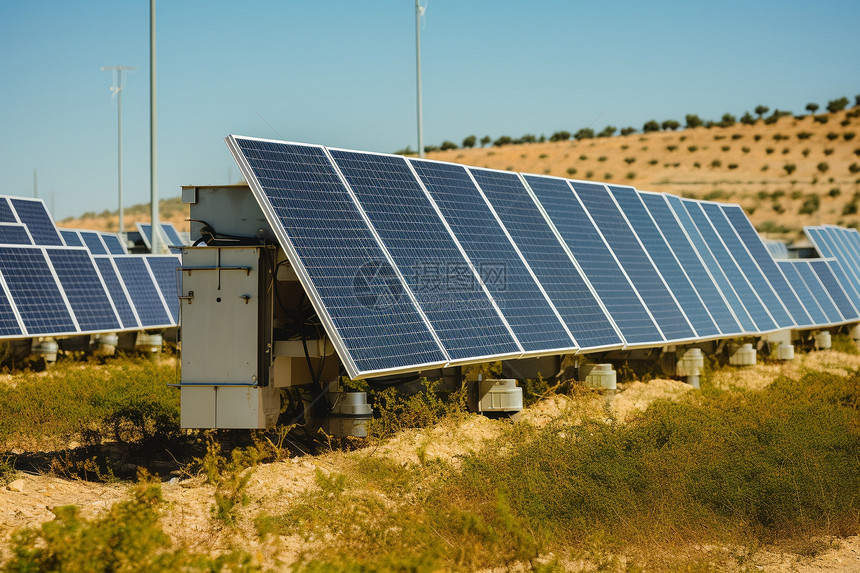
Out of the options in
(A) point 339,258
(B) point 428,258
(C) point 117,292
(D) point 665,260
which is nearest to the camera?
(A) point 339,258

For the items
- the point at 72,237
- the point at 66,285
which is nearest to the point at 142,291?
the point at 66,285

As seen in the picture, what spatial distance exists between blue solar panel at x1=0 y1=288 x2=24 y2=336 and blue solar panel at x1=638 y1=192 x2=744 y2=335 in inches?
492

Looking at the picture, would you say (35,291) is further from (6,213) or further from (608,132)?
(608,132)

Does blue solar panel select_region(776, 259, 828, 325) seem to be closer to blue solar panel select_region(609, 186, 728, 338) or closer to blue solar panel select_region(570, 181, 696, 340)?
blue solar panel select_region(609, 186, 728, 338)

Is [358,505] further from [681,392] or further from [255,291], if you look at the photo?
[681,392]

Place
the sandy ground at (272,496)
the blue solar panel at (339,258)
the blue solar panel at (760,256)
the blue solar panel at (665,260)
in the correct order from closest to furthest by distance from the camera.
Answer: the sandy ground at (272,496)
the blue solar panel at (339,258)
the blue solar panel at (665,260)
the blue solar panel at (760,256)

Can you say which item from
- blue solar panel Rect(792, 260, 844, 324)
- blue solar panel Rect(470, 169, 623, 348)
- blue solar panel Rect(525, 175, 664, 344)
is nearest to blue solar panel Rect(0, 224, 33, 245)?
blue solar panel Rect(470, 169, 623, 348)

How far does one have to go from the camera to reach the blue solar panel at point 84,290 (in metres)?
20.2

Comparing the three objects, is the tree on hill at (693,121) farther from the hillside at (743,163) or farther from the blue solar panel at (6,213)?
the blue solar panel at (6,213)

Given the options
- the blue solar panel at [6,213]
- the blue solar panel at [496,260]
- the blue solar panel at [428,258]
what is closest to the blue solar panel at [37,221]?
the blue solar panel at [6,213]

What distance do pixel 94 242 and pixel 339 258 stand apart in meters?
26.4

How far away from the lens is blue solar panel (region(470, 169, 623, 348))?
14.1m

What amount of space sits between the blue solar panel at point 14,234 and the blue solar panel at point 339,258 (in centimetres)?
1283

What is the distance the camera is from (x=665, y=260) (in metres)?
18.4
